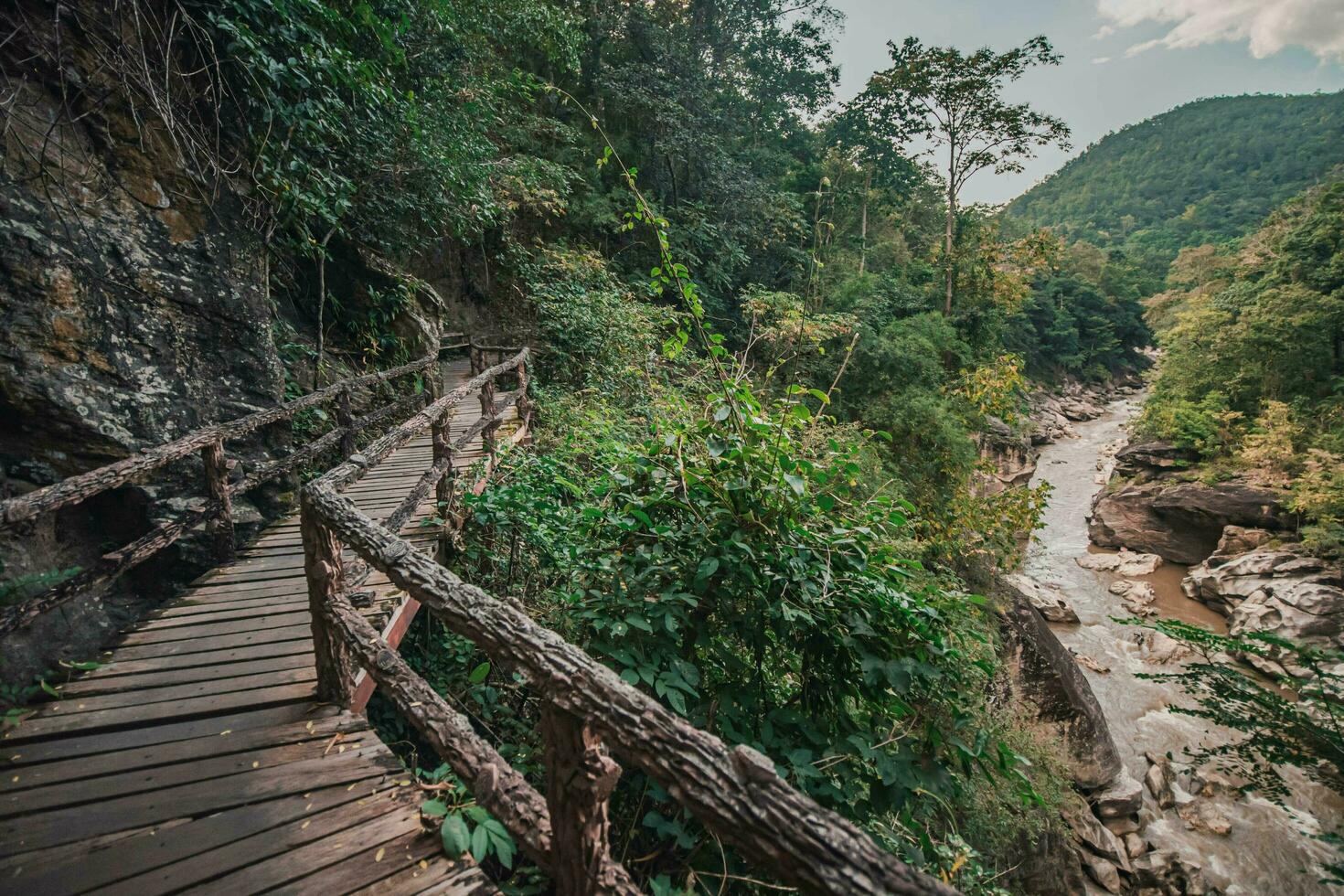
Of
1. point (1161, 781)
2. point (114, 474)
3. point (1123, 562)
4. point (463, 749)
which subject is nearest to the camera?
A: point (463, 749)

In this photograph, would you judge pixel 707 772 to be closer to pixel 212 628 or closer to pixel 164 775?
pixel 164 775

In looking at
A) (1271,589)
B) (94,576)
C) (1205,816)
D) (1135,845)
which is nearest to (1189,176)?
(1271,589)

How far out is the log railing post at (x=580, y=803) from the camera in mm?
1370

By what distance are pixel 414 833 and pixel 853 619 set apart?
1800 mm

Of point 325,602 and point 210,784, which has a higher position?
point 325,602

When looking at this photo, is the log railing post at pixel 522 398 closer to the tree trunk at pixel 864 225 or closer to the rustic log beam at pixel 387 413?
the rustic log beam at pixel 387 413

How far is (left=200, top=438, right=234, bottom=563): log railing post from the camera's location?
3.42 meters

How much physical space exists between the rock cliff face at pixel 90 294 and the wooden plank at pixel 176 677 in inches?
17.5

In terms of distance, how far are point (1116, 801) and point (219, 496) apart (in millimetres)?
11427

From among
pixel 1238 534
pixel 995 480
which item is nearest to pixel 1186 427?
pixel 1238 534

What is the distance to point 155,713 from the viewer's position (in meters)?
2.37

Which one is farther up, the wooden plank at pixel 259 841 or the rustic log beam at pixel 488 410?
the rustic log beam at pixel 488 410

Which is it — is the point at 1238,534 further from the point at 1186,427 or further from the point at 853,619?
the point at 853,619

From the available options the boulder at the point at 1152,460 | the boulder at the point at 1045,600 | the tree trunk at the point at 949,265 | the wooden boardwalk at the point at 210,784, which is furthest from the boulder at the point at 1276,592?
the wooden boardwalk at the point at 210,784
